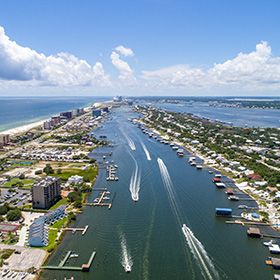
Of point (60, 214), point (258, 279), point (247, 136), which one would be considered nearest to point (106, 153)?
point (60, 214)

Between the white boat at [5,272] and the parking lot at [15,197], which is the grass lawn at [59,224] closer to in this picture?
the white boat at [5,272]

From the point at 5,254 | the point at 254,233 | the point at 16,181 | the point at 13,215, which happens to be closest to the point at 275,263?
the point at 254,233

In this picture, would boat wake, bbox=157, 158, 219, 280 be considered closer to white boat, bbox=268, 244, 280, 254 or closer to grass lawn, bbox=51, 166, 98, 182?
white boat, bbox=268, 244, 280, 254

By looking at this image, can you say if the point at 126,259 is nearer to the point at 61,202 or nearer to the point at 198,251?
the point at 198,251

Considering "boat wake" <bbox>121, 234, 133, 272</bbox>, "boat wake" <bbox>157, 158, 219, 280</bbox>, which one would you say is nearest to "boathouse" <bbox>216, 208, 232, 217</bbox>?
"boat wake" <bbox>157, 158, 219, 280</bbox>

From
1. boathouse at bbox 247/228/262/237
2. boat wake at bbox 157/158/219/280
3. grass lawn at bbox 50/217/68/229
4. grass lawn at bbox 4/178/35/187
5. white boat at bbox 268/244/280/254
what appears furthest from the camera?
grass lawn at bbox 4/178/35/187

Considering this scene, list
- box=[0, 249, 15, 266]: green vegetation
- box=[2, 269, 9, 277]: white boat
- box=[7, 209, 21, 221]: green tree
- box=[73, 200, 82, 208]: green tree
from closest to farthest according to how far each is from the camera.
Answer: box=[2, 269, 9, 277]: white boat < box=[0, 249, 15, 266]: green vegetation < box=[7, 209, 21, 221]: green tree < box=[73, 200, 82, 208]: green tree

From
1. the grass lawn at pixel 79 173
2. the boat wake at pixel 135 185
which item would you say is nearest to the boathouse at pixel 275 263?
the boat wake at pixel 135 185
